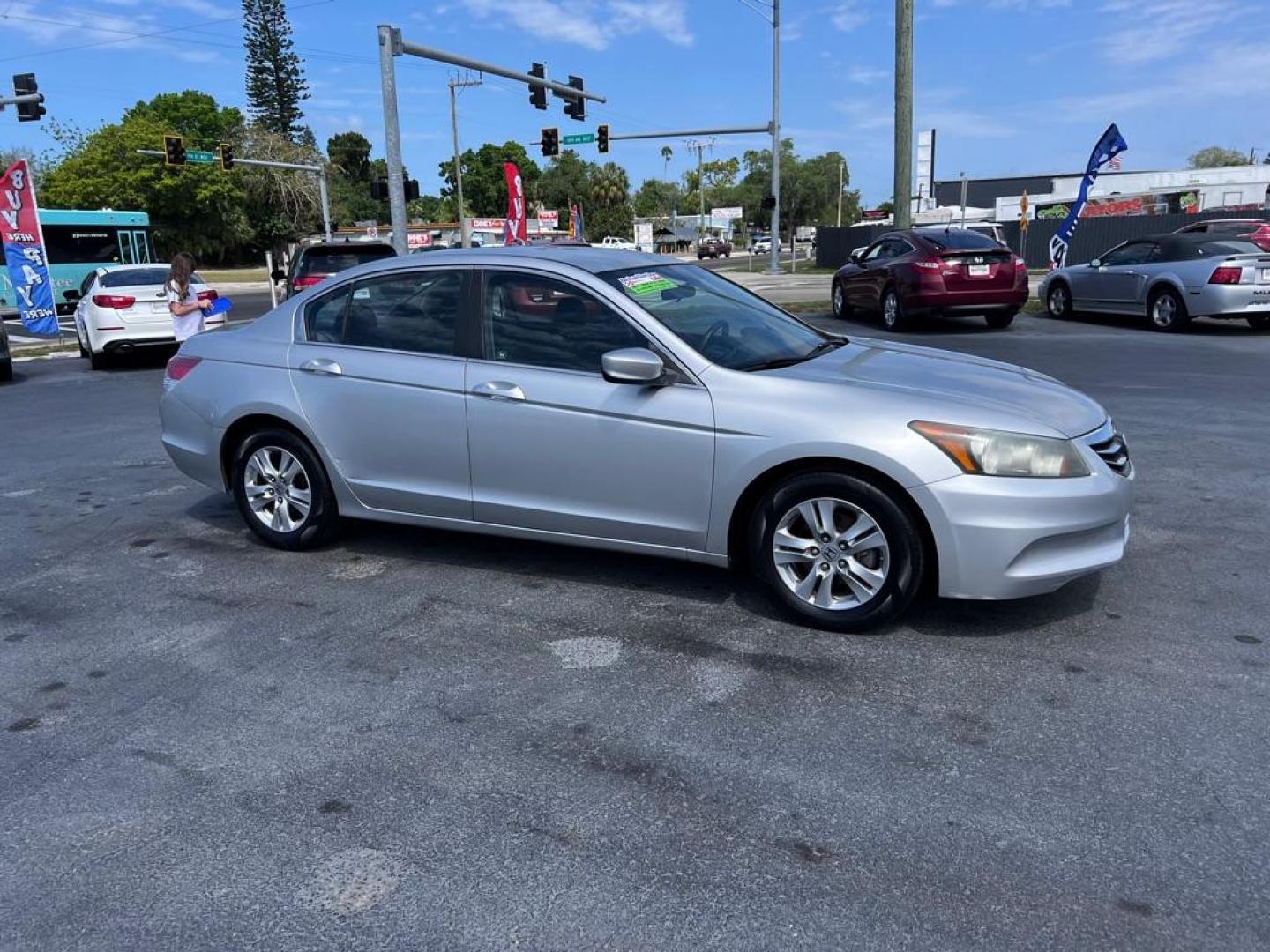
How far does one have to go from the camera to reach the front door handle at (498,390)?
15.6 feet

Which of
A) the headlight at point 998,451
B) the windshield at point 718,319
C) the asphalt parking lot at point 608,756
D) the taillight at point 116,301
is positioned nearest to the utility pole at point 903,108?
the taillight at point 116,301

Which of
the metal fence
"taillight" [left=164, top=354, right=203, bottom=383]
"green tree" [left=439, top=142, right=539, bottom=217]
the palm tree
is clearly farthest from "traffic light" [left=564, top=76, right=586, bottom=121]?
"green tree" [left=439, top=142, right=539, bottom=217]

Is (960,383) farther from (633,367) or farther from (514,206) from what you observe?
(514,206)

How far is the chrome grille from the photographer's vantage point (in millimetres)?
4258

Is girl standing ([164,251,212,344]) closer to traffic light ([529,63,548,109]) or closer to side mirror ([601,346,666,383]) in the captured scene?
side mirror ([601,346,666,383])

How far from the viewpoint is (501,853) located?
9.46ft

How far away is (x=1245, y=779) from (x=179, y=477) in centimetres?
685

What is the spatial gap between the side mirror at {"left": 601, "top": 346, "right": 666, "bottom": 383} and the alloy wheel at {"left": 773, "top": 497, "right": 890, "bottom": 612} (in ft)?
2.72

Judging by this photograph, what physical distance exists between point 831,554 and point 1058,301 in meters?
15.4

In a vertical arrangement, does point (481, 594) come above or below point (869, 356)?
below

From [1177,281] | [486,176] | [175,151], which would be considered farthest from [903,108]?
[486,176]

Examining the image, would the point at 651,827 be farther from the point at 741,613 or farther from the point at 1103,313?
the point at 1103,313

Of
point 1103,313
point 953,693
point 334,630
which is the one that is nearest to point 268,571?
point 334,630

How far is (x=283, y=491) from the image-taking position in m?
5.57
